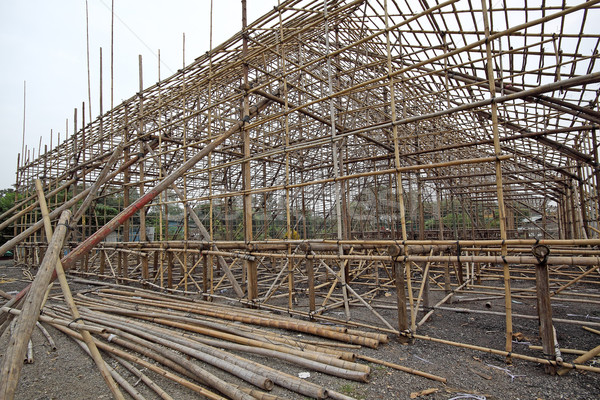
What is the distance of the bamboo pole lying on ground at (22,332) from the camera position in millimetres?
2201

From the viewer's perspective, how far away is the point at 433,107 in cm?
1294

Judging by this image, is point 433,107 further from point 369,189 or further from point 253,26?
point 253,26

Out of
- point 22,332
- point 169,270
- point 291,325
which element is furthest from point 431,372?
point 169,270

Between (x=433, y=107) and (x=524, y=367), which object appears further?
(x=433, y=107)

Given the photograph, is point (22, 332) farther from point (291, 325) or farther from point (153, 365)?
point (291, 325)

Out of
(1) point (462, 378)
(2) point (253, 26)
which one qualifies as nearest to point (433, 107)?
(2) point (253, 26)

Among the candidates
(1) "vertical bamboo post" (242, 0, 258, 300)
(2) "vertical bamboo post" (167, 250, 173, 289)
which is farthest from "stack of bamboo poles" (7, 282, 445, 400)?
(2) "vertical bamboo post" (167, 250, 173, 289)

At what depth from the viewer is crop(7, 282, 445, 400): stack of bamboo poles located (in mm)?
3699

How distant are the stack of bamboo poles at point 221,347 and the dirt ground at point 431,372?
0.11m

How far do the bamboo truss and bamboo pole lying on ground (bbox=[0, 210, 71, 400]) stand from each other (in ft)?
4.37

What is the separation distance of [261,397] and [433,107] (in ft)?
41.7

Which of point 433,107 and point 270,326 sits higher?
point 433,107

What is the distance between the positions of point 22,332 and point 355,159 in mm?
9966

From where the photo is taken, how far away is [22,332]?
7.57 ft
